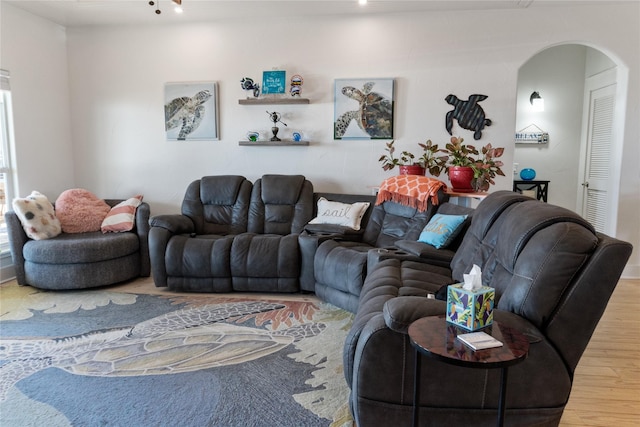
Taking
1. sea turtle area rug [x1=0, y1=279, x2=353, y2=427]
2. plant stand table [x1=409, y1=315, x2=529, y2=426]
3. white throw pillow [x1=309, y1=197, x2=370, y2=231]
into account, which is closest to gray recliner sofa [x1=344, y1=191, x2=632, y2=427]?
plant stand table [x1=409, y1=315, x2=529, y2=426]

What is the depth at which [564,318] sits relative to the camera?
62.7 inches

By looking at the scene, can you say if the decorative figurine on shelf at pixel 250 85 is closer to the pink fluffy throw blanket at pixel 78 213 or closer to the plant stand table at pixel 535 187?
the pink fluffy throw blanket at pixel 78 213

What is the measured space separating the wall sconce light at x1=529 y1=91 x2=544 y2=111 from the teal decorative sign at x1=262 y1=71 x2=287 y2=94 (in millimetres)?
3306

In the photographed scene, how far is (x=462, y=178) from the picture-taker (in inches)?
140

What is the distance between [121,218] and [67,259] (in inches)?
24.5

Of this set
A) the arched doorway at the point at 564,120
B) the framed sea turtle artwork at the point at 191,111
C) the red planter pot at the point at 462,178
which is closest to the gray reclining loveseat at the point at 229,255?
the framed sea turtle artwork at the point at 191,111

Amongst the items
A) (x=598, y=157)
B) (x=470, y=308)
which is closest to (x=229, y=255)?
(x=470, y=308)

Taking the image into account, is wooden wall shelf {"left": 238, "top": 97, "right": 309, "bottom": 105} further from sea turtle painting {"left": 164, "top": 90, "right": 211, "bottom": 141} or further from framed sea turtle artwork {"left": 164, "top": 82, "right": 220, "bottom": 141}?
sea turtle painting {"left": 164, "top": 90, "right": 211, "bottom": 141}

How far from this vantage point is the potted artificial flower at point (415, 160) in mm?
4004

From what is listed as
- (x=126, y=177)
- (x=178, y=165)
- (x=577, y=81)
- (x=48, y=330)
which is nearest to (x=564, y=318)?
(x=48, y=330)

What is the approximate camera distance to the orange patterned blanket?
349cm

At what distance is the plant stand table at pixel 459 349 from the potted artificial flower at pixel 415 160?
104 inches

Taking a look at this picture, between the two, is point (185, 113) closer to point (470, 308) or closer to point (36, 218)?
point (36, 218)

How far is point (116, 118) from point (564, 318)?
4.73 metres
